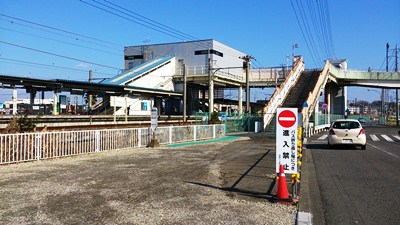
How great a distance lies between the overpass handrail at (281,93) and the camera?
33.9 meters

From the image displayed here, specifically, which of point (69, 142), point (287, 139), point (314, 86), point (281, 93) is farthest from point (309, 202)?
point (314, 86)

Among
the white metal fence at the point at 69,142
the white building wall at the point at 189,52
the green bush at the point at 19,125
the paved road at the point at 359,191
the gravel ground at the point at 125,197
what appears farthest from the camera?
the white building wall at the point at 189,52

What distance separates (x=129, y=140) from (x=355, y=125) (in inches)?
445

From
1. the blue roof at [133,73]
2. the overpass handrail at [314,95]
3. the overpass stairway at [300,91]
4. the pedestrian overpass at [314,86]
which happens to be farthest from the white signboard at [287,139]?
the blue roof at [133,73]

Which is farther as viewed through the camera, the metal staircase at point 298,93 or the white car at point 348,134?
the metal staircase at point 298,93

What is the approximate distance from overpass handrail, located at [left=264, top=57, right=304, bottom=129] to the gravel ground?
73.0ft

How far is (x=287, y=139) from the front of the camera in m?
7.76

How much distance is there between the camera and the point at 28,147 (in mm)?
12664

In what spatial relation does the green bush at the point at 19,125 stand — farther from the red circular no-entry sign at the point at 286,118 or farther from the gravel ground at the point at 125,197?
the red circular no-entry sign at the point at 286,118

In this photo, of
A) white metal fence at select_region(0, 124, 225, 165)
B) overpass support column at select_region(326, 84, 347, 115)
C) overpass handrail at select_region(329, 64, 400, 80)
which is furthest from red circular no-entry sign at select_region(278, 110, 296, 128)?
overpass support column at select_region(326, 84, 347, 115)

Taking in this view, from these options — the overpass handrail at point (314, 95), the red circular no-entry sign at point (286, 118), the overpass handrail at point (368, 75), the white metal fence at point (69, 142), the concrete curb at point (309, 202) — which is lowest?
the concrete curb at point (309, 202)

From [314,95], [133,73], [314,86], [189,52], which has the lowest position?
[314,95]

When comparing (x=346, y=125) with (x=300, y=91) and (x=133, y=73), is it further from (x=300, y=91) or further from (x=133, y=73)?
(x=133, y=73)

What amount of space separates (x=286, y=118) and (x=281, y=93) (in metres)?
29.2
